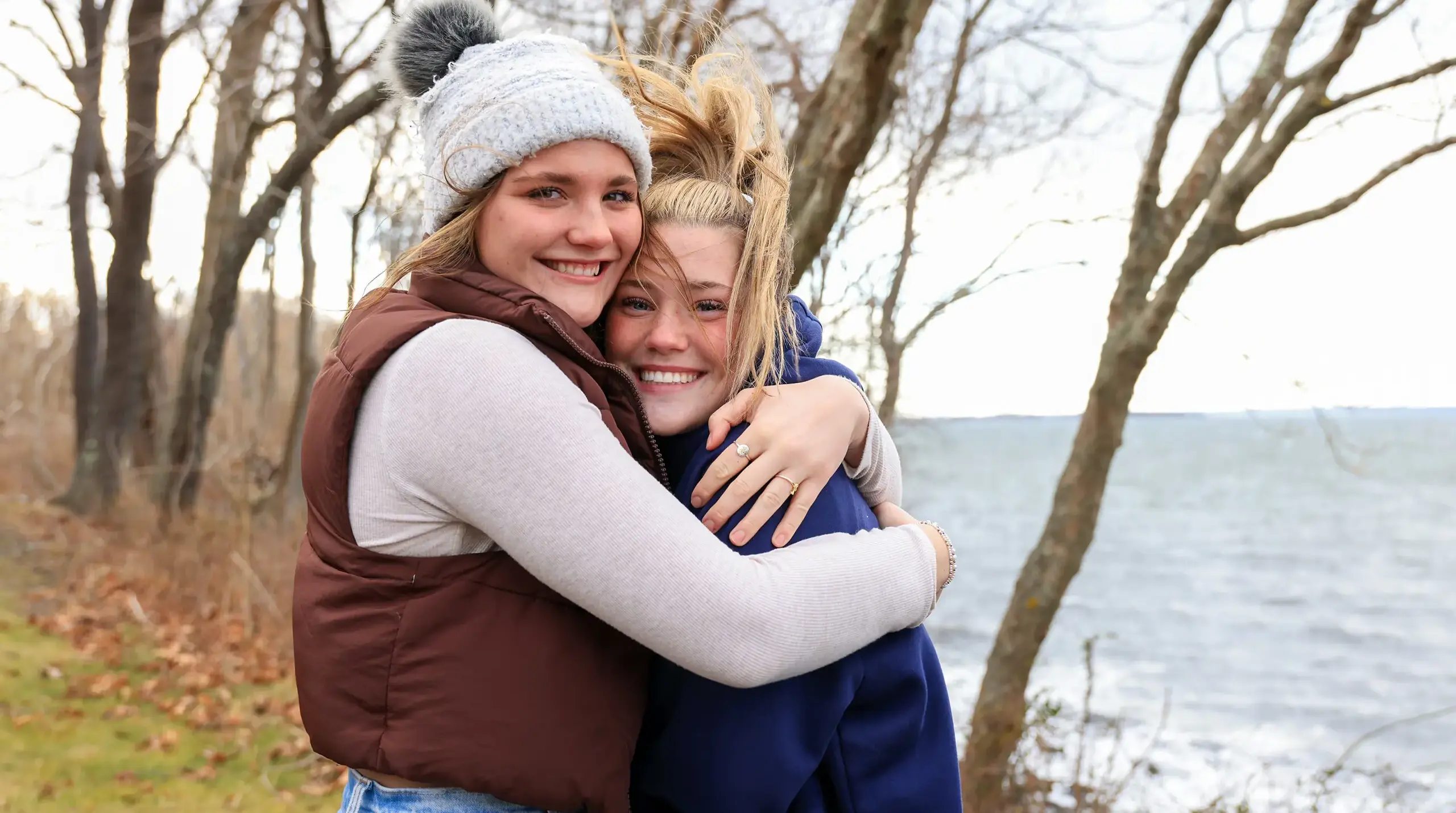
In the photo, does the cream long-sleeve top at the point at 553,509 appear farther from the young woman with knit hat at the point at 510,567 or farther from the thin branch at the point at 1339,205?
the thin branch at the point at 1339,205

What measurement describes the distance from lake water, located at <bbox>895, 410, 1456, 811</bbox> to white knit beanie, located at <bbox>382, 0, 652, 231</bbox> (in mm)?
4855

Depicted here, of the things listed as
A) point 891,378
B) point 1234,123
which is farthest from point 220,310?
point 1234,123

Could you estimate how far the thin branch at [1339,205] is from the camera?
5688mm

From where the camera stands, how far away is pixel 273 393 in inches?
704

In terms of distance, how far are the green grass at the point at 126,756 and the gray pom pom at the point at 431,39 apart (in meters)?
4.44

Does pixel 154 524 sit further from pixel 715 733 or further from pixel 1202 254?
pixel 715 733

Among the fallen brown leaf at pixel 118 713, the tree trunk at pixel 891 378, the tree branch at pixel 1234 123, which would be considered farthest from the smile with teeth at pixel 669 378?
the tree trunk at pixel 891 378

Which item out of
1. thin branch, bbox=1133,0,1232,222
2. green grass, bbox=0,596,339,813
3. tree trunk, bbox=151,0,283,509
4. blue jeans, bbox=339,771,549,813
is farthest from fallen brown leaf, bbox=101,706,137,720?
thin branch, bbox=1133,0,1232,222

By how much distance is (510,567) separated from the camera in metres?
1.55

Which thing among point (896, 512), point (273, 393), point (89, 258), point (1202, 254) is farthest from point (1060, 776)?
point (273, 393)

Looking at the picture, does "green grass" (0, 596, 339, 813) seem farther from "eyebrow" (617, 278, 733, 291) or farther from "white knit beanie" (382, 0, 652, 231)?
"white knit beanie" (382, 0, 652, 231)

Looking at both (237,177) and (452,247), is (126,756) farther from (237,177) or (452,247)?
(237,177)

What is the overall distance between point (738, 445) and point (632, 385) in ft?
0.70

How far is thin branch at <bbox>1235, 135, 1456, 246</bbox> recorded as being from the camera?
224 inches
